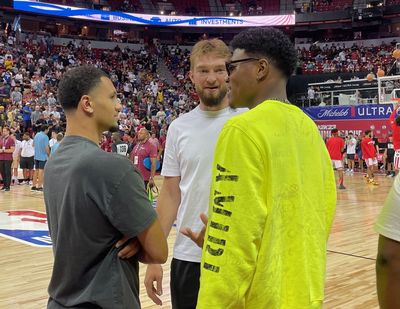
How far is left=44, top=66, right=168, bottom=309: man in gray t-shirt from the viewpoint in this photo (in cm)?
151

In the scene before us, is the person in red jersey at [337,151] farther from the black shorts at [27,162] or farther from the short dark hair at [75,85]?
the short dark hair at [75,85]

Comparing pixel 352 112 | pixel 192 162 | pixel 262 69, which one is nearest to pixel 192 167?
pixel 192 162

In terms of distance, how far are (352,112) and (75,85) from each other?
1808cm

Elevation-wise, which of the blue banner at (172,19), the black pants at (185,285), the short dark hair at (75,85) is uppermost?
the blue banner at (172,19)

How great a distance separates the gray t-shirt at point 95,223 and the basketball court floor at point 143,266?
7.88ft

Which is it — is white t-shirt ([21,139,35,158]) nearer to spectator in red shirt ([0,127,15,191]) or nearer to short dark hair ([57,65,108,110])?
spectator in red shirt ([0,127,15,191])

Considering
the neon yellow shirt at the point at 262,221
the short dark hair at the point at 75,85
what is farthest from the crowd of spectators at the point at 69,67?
the neon yellow shirt at the point at 262,221

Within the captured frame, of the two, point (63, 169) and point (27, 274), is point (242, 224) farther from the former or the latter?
point (27, 274)

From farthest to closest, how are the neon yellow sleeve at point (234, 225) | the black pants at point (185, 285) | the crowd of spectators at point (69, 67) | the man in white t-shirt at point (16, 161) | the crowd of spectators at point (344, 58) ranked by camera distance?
the crowd of spectators at point (344, 58), the crowd of spectators at point (69, 67), the man in white t-shirt at point (16, 161), the black pants at point (185, 285), the neon yellow sleeve at point (234, 225)

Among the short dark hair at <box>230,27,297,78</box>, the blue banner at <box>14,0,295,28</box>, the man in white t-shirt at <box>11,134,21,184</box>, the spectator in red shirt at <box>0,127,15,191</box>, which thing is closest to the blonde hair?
the short dark hair at <box>230,27,297,78</box>

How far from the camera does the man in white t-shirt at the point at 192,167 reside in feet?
6.86

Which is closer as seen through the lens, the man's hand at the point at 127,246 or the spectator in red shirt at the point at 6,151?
the man's hand at the point at 127,246

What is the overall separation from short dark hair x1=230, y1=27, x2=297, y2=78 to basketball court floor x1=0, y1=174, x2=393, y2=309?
2.87m

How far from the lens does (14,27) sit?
26.3 m
